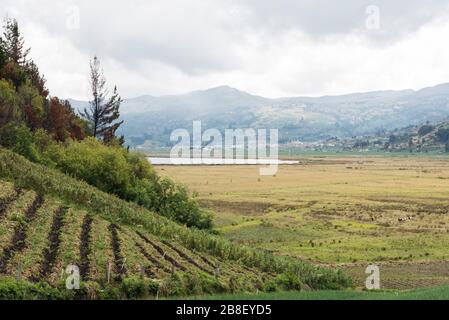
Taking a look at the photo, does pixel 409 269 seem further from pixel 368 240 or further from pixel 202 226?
pixel 202 226

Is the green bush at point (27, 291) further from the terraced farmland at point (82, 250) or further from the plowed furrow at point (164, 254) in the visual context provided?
the plowed furrow at point (164, 254)

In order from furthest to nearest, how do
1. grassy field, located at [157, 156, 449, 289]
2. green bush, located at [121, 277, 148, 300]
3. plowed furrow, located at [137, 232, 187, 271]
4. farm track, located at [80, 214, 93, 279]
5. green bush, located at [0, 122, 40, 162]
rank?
green bush, located at [0, 122, 40, 162]
grassy field, located at [157, 156, 449, 289]
plowed furrow, located at [137, 232, 187, 271]
farm track, located at [80, 214, 93, 279]
green bush, located at [121, 277, 148, 300]

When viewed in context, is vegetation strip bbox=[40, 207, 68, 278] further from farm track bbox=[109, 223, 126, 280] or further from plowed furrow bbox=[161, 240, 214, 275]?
plowed furrow bbox=[161, 240, 214, 275]

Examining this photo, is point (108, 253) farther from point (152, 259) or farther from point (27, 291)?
point (27, 291)

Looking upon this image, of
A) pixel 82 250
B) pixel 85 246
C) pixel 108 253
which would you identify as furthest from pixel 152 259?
pixel 82 250

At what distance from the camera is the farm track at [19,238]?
62.2 ft

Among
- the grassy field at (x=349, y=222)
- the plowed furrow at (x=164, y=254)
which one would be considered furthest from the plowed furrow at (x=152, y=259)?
the grassy field at (x=349, y=222)

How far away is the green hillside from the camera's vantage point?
18906mm

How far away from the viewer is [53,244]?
22609mm

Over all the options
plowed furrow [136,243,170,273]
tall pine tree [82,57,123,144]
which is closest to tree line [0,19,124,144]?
tall pine tree [82,57,123,144]

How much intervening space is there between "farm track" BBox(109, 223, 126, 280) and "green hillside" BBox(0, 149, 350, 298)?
5 centimetres

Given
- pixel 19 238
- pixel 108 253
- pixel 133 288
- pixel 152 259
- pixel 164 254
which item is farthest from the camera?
pixel 164 254

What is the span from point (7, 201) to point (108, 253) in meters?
7.99
